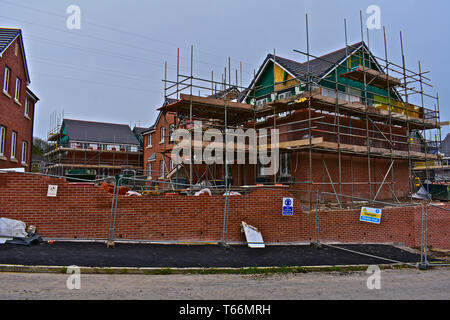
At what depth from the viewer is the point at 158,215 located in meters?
10.9

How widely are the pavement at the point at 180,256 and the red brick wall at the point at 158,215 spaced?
18.8 inches

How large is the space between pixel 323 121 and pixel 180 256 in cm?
1261

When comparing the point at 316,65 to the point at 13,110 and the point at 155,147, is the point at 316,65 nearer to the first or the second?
the point at 13,110

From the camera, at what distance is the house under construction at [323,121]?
57.9 ft

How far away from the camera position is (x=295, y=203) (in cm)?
1246

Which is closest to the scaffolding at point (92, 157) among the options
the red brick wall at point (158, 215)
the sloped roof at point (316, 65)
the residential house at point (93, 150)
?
A: the residential house at point (93, 150)

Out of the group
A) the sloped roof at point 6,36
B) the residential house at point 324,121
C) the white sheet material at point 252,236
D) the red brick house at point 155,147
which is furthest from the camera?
the red brick house at point 155,147

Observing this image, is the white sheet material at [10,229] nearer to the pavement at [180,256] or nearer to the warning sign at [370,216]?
the pavement at [180,256]

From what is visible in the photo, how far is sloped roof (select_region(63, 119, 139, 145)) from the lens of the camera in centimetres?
4550

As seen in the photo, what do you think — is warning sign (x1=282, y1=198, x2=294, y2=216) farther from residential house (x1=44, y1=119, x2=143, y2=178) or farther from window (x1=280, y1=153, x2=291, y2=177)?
residential house (x1=44, y1=119, x2=143, y2=178)
